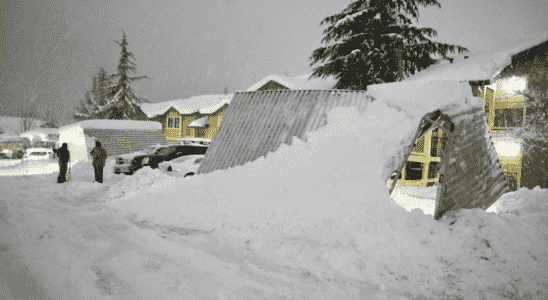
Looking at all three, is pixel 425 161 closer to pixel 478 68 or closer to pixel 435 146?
pixel 435 146

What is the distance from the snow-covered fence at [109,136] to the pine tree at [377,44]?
15020 millimetres

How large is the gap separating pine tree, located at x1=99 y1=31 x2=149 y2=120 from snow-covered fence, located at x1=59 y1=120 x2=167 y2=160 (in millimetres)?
11742

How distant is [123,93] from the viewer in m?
31.2

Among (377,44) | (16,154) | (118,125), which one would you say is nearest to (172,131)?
(118,125)

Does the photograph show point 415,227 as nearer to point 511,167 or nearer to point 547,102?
point 547,102

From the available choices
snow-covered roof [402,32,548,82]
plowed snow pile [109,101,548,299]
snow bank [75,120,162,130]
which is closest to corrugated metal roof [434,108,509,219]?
plowed snow pile [109,101,548,299]

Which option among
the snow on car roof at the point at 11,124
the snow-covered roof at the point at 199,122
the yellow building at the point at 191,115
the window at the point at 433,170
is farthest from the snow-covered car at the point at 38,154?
the snow on car roof at the point at 11,124

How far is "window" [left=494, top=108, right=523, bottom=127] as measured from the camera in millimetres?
11520

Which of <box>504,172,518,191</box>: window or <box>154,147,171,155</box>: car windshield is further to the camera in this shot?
<box>154,147,171,155</box>: car windshield

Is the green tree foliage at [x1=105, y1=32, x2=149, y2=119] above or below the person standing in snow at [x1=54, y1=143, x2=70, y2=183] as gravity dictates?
above

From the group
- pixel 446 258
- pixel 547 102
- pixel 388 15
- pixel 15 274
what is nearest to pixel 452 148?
pixel 446 258

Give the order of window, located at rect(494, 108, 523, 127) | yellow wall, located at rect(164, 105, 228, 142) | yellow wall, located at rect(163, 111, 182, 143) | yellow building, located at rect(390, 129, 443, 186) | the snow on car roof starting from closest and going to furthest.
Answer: window, located at rect(494, 108, 523, 127) → yellow building, located at rect(390, 129, 443, 186) → yellow wall, located at rect(164, 105, 228, 142) → yellow wall, located at rect(163, 111, 182, 143) → the snow on car roof

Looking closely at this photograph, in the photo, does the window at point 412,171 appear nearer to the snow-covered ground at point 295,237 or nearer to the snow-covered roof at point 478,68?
the snow-covered roof at point 478,68

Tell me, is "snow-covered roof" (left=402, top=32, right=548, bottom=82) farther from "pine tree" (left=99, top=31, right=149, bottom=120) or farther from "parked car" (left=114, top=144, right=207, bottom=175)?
"pine tree" (left=99, top=31, right=149, bottom=120)
